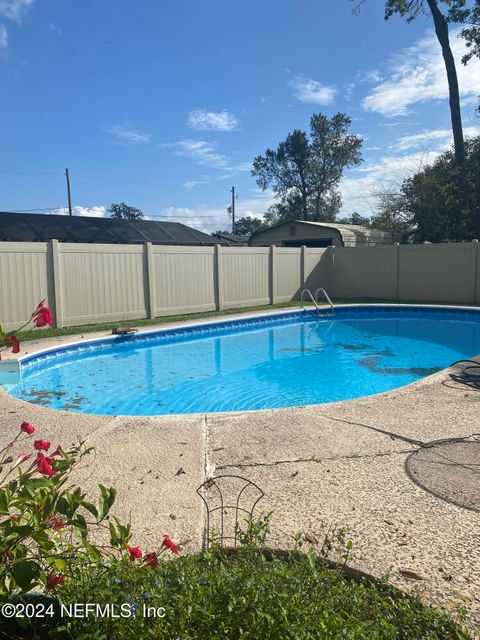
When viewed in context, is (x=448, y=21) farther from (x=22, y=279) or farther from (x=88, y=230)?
(x=22, y=279)

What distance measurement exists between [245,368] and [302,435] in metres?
4.80

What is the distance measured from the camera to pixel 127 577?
1661 millimetres

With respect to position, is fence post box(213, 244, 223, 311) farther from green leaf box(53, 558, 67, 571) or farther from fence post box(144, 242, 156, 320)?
green leaf box(53, 558, 67, 571)

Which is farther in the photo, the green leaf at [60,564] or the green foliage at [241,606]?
the green foliage at [241,606]

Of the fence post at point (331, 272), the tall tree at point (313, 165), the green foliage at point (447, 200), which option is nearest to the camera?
Result: the fence post at point (331, 272)

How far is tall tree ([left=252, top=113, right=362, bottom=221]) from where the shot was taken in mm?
34250

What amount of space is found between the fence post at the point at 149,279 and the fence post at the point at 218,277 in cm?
226

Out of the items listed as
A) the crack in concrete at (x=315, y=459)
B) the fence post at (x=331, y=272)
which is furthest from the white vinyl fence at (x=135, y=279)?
the crack in concrete at (x=315, y=459)

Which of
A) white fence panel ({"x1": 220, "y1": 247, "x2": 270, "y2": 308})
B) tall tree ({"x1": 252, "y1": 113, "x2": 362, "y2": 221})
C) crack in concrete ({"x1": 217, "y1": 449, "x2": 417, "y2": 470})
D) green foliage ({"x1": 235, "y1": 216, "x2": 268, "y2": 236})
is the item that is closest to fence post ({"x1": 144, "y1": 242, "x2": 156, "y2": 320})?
white fence panel ({"x1": 220, "y1": 247, "x2": 270, "y2": 308})

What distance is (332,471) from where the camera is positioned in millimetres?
3436

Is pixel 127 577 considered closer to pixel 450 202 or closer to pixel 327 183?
pixel 450 202

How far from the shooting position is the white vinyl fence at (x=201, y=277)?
10.6 m

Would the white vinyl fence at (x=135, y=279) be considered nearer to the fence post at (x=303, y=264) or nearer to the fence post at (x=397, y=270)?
the fence post at (x=303, y=264)

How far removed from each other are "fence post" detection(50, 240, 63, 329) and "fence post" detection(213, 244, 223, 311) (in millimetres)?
4864
